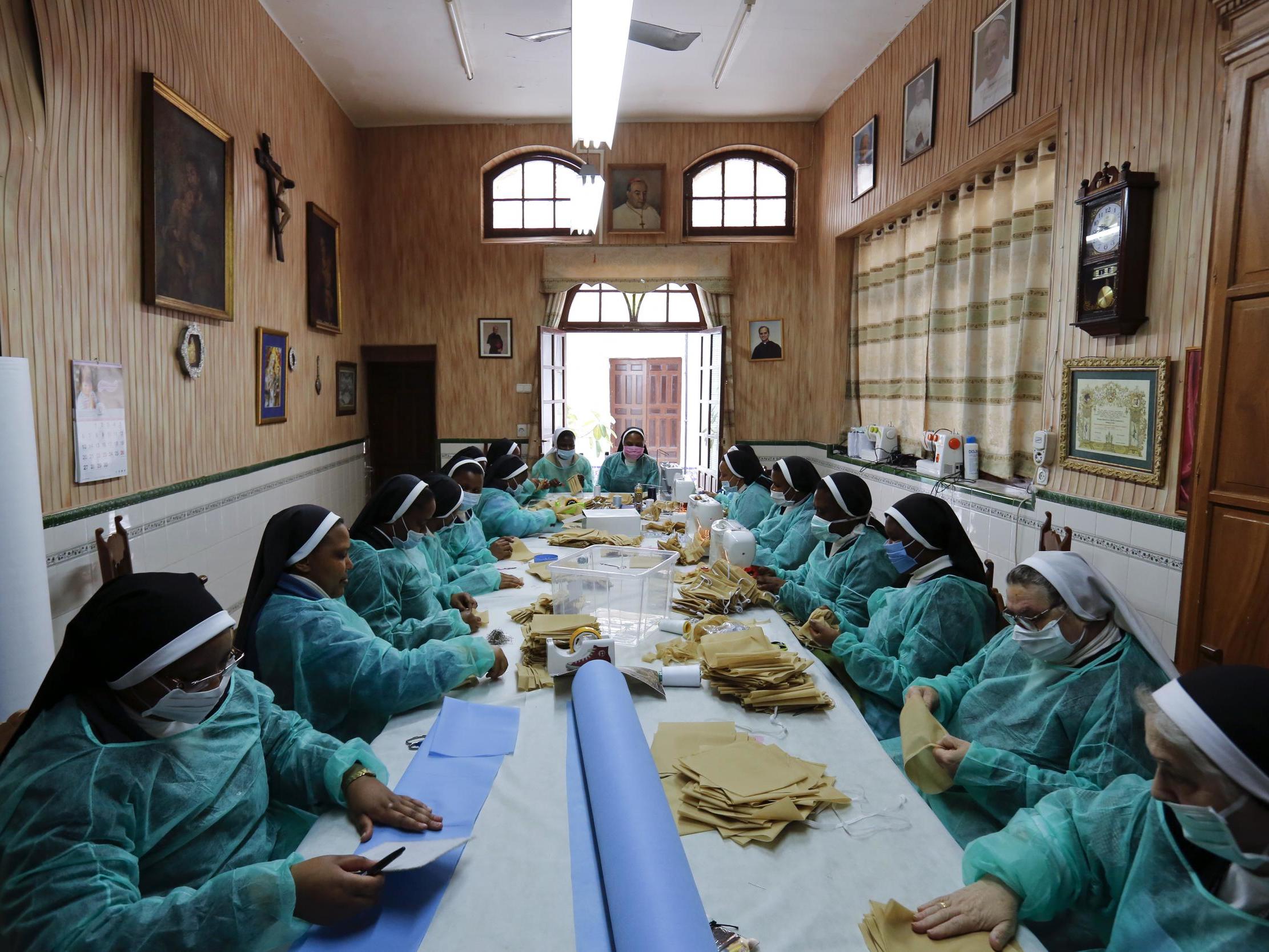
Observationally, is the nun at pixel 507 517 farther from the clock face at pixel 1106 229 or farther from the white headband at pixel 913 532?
the clock face at pixel 1106 229

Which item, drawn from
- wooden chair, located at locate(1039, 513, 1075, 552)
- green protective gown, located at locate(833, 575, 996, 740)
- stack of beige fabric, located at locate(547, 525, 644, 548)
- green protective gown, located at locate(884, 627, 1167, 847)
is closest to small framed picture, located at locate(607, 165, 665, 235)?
stack of beige fabric, located at locate(547, 525, 644, 548)

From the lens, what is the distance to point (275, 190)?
6.26 m

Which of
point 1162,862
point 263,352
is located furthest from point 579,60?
point 1162,862

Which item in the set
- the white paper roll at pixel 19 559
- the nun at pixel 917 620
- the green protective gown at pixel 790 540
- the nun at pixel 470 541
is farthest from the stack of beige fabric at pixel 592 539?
the white paper roll at pixel 19 559

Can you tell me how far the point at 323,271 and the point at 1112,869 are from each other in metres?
7.87

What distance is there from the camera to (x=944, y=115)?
5734 millimetres

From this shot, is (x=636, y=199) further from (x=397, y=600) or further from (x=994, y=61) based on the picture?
(x=397, y=600)

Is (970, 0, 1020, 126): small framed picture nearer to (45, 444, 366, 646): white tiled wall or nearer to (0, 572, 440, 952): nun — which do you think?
(0, 572, 440, 952): nun

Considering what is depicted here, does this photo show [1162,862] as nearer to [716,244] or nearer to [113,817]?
[113,817]

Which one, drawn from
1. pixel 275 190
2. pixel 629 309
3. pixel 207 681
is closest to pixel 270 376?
pixel 275 190

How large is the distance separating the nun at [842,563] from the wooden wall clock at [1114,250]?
1.48m

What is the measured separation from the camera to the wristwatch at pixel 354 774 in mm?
1793

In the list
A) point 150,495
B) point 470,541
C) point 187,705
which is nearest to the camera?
point 187,705

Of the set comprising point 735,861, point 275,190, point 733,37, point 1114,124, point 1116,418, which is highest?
point 733,37
